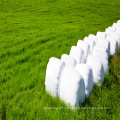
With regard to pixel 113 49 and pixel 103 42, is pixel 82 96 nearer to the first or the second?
pixel 103 42

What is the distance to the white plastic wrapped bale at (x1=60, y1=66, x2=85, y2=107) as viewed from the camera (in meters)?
1.99

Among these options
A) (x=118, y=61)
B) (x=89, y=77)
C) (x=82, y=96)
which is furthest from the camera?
(x=118, y=61)

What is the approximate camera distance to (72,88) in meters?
2.01

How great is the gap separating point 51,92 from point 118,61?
7.89 feet

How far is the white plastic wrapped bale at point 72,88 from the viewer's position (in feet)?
6.55

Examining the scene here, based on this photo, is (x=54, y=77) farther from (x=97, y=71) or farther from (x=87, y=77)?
(x=97, y=71)

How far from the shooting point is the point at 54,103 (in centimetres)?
223

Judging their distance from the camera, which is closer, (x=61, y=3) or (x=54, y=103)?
(x=54, y=103)

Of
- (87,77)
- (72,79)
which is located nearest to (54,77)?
(72,79)

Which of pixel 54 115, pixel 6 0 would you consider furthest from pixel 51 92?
pixel 6 0

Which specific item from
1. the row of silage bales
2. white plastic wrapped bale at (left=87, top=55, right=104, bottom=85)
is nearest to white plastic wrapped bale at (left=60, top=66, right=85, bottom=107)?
the row of silage bales

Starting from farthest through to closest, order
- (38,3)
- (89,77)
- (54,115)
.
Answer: (38,3) → (89,77) → (54,115)

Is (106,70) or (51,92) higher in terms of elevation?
(106,70)

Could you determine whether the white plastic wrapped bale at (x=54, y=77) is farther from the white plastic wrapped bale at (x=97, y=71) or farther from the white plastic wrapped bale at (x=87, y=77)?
the white plastic wrapped bale at (x=97, y=71)
